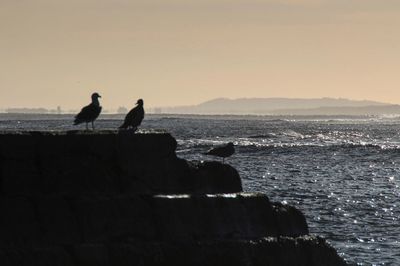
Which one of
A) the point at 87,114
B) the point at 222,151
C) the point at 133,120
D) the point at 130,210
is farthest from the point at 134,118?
the point at 222,151

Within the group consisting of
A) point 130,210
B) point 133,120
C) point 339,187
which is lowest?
point 339,187

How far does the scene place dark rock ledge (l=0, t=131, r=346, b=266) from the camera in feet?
61.9

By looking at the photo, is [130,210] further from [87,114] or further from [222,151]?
[222,151]

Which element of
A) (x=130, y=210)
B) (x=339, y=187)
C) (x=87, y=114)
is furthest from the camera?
(x=339, y=187)

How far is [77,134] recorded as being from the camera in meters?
20.7

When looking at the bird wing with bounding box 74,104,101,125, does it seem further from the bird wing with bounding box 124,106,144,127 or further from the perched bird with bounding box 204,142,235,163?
the perched bird with bounding box 204,142,235,163

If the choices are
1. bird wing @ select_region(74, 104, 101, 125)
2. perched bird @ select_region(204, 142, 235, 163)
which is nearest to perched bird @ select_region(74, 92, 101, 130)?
bird wing @ select_region(74, 104, 101, 125)

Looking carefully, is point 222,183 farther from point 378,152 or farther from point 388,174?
point 378,152

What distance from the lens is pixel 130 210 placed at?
19.8 meters

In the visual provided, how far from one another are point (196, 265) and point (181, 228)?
877mm

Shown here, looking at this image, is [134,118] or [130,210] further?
[134,118]

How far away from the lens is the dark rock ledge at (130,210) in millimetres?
18875

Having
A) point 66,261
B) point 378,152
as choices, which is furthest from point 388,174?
point 66,261

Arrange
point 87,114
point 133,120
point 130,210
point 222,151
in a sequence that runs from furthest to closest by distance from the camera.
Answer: point 222,151 → point 87,114 → point 133,120 → point 130,210
